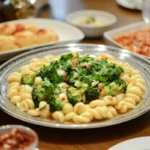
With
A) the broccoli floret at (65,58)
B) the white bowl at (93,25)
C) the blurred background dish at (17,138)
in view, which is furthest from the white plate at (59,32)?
the blurred background dish at (17,138)

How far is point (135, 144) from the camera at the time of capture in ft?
3.42

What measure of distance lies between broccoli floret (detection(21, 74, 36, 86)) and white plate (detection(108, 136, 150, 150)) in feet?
1.21

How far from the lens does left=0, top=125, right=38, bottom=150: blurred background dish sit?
0.88 m

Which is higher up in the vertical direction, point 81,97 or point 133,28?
point 81,97

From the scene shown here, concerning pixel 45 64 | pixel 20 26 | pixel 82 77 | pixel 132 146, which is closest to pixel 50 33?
pixel 20 26

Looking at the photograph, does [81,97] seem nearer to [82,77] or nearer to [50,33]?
[82,77]

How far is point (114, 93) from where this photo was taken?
1.16 metres

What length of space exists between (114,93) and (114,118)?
4.0 inches

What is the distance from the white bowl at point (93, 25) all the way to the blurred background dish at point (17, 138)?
980 millimetres

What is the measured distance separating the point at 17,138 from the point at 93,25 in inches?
43.6

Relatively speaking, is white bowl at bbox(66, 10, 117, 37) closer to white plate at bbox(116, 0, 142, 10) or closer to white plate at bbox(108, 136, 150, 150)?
white plate at bbox(116, 0, 142, 10)

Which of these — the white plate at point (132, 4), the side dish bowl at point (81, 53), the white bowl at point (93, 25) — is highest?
the side dish bowl at point (81, 53)

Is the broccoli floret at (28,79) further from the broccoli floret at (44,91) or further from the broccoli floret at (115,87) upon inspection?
the broccoli floret at (115,87)

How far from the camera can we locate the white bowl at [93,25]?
1827 mm
